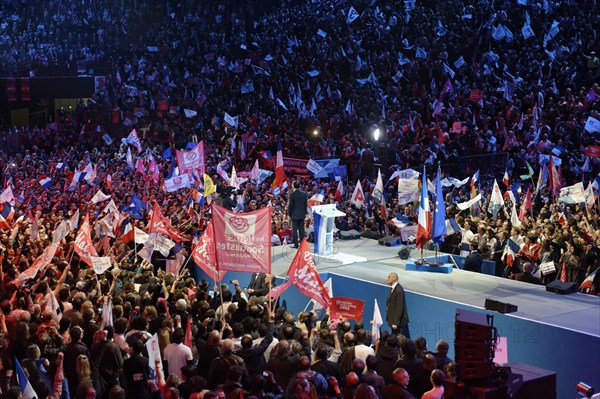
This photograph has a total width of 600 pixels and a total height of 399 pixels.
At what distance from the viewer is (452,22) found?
33.7m

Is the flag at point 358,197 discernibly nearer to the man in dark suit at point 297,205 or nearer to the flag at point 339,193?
the flag at point 339,193

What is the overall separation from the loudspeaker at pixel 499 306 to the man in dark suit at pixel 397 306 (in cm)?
142

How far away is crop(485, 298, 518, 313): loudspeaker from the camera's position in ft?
39.0

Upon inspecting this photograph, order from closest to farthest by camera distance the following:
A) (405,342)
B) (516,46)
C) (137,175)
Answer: (405,342), (137,175), (516,46)

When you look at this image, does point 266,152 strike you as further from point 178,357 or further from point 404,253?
point 178,357

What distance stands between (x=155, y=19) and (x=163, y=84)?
306 inches

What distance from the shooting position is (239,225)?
12.0 meters

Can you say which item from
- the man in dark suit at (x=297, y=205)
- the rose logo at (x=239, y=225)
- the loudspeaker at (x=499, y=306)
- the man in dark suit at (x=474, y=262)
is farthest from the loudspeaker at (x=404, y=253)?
the rose logo at (x=239, y=225)

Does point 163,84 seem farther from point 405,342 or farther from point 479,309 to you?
point 405,342

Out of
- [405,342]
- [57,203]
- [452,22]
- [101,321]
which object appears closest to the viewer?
[405,342]

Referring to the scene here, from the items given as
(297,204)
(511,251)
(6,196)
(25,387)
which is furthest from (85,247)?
(511,251)

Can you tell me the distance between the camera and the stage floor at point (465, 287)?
11859 millimetres

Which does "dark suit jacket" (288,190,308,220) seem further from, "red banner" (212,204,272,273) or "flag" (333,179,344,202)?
"flag" (333,179,344,202)

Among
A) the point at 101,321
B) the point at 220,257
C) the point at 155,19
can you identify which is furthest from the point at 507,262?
the point at 155,19
